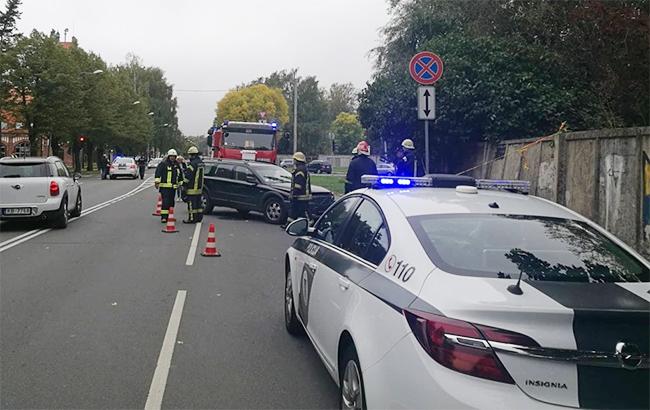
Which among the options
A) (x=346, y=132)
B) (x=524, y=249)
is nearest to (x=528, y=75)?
(x=524, y=249)

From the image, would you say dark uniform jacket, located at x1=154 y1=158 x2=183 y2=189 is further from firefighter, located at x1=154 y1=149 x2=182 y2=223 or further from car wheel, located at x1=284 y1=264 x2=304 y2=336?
car wheel, located at x1=284 y1=264 x2=304 y2=336

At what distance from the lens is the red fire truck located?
25.8 metres

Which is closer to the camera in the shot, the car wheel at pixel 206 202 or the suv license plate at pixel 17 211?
the suv license plate at pixel 17 211

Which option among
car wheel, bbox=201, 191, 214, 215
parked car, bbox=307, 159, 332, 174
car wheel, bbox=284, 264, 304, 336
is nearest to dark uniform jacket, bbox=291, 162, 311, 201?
car wheel, bbox=201, 191, 214, 215

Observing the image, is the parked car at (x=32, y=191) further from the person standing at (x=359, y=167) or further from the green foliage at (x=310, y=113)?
the green foliage at (x=310, y=113)

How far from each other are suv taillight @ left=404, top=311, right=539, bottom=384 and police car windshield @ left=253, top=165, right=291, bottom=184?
13.8 m

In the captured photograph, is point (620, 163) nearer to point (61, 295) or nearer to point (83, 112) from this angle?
point (61, 295)

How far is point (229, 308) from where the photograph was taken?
23.4 feet

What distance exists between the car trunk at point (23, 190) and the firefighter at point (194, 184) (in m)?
3.05

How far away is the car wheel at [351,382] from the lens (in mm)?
3451

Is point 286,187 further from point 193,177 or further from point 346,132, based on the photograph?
point 346,132

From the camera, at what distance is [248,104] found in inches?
3435

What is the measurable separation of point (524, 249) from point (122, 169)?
142 feet

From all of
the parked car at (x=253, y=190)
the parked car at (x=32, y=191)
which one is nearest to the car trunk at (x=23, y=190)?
the parked car at (x=32, y=191)
